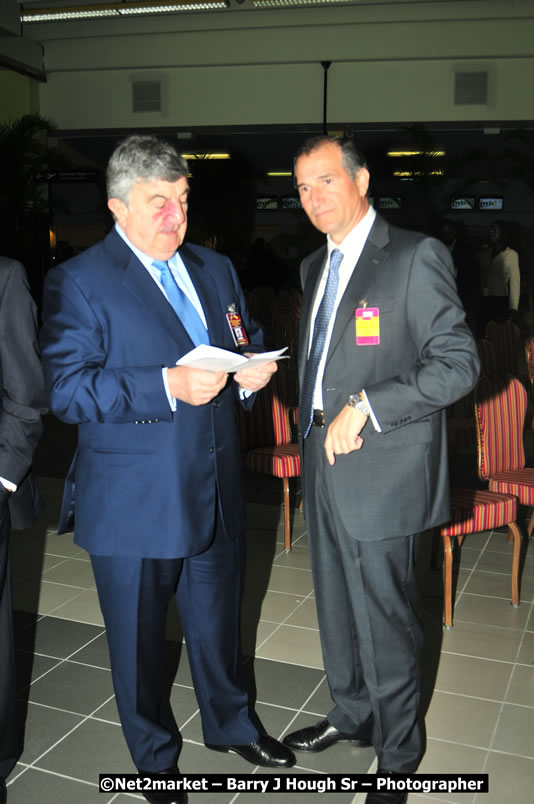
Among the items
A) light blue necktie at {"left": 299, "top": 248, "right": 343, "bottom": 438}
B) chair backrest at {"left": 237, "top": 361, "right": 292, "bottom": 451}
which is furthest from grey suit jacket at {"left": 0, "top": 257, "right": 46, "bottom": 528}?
chair backrest at {"left": 237, "top": 361, "right": 292, "bottom": 451}

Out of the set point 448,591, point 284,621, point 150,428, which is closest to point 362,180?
point 150,428

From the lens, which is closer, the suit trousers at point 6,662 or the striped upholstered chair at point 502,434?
the suit trousers at point 6,662

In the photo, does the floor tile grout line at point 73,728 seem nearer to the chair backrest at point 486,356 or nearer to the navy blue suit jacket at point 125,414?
the navy blue suit jacket at point 125,414

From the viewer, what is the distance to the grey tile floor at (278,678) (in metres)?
2.39

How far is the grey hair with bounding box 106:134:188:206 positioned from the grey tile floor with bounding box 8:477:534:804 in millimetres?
1756

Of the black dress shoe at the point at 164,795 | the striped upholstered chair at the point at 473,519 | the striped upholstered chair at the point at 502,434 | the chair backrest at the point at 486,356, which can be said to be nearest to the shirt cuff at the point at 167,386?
the black dress shoe at the point at 164,795

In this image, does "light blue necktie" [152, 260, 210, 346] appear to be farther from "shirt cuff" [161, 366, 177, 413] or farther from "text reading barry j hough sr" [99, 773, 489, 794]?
"text reading barry j hough sr" [99, 773, 489, 794]

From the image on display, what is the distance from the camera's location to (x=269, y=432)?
460 cm

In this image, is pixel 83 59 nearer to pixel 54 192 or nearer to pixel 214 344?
pixel 54 192

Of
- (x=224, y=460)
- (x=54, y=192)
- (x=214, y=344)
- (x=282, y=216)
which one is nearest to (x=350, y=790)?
(x=224, y=460)

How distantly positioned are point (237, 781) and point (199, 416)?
1127 millimetres

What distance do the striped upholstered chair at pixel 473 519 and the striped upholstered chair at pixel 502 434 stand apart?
0.17 meters

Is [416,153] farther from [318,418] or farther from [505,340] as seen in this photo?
[318,418]

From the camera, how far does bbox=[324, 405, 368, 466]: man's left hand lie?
1.97 meters
